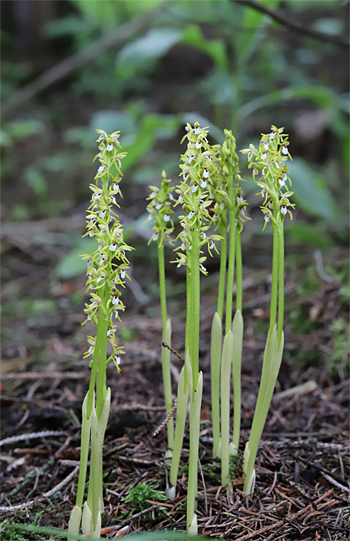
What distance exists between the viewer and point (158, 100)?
7.63 m

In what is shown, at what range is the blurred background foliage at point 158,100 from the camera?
356cm

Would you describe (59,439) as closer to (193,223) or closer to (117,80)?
(193,223)

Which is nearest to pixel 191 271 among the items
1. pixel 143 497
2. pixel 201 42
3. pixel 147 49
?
pixel 143 497

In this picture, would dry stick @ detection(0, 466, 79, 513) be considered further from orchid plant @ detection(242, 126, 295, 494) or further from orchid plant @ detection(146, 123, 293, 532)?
orchid plant @ detection(242, 126, 295, 494)

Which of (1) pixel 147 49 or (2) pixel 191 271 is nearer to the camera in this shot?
(2) pixel 191 271

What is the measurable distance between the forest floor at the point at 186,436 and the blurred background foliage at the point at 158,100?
340 mm

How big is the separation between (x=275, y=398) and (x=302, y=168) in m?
2.15

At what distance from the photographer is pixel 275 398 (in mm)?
2197

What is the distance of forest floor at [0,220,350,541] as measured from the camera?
4.70 ft

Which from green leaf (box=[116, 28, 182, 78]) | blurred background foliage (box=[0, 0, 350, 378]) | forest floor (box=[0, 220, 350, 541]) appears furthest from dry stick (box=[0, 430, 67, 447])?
green leaf (box=[116, 28, 182, 78])

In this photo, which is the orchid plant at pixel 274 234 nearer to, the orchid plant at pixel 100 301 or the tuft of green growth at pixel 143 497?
the tuft of green growth at pixel 143 497

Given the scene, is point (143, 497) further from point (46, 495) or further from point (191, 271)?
point (191, 271)

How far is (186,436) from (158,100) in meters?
6.93

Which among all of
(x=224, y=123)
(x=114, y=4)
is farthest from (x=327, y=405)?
(x=114, y=4)
